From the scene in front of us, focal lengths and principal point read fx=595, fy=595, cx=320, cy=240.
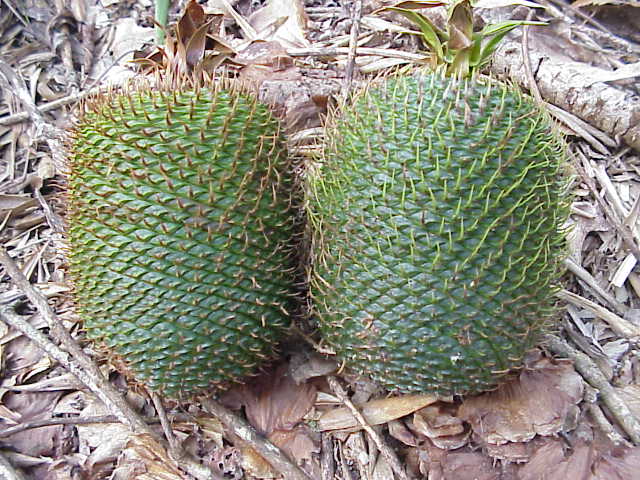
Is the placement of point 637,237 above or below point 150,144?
below

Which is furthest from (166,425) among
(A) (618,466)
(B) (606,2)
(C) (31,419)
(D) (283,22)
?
(B) (606,2)

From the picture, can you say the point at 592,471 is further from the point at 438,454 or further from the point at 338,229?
the point at 338,229

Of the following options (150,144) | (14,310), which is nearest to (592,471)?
(150,144)

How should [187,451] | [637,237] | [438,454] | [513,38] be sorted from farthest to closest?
[513,38]
[637,237]
[187,451]
[438,454]

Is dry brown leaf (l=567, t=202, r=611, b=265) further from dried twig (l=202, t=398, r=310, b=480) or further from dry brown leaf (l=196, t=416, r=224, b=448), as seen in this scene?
dry brown leaf (l=196, t=416, r=224, b=448)

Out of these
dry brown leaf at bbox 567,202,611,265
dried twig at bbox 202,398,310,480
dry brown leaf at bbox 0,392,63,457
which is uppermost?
dry brown leaf at bbox 567,202,611,265

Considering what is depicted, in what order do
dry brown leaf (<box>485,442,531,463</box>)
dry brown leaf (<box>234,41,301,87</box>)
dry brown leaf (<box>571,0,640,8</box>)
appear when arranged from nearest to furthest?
dry brown leaf (<box>485,442,531,463</box>)
dry brown leaf (<box>234,41,301,87</box>)
dry brown leaf (<box>571,0,640,8</box>)

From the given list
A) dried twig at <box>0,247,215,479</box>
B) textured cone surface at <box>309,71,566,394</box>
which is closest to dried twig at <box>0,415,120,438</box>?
dried twig at <box>0,247,215,479</box>
